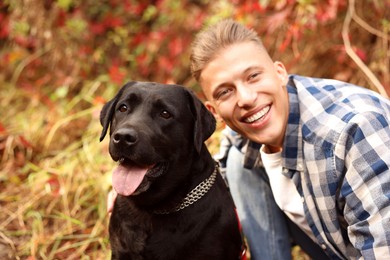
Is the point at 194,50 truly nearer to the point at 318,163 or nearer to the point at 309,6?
the point at 318,163

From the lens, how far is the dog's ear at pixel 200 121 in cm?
213

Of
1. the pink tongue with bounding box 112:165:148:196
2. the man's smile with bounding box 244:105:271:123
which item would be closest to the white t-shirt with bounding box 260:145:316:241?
the man's smile with bounding box 244:105:271:123

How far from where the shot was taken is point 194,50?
2.46 m

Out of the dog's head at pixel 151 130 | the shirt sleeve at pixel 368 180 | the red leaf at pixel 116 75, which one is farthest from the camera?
the red leaf at pixel 116 75

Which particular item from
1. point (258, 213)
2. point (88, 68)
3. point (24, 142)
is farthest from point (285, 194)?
point (88, 68)

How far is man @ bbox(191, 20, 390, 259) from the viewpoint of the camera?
6.05ft

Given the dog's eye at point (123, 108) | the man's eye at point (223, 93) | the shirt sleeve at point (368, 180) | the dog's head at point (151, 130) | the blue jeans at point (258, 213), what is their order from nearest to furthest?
the shirt sleeve at point (368, 180) → the dog's head at point (151, 130) → the dog's eye at point (123, 108) → the man's eye at point (223, 93) → the blue jeans at point (258, 213)

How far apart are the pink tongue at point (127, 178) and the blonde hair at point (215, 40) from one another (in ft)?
2.28

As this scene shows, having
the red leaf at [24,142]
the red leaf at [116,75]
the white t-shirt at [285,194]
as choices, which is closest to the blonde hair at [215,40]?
the white t-shirt at [285,194]

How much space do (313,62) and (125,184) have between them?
2.75 meters

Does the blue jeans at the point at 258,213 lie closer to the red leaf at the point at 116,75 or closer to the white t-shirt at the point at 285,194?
the white t-shirt at the point at 285,194

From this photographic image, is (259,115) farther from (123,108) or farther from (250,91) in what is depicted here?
(123,108)

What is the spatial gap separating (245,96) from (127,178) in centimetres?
67

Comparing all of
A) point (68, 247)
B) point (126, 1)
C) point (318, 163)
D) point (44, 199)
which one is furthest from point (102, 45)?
point (318, 163)
